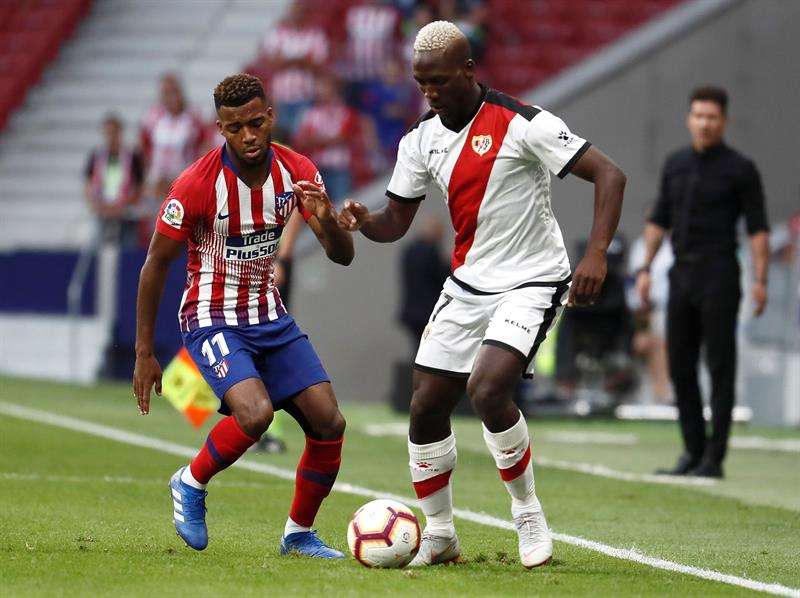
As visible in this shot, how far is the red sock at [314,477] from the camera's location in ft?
23.0

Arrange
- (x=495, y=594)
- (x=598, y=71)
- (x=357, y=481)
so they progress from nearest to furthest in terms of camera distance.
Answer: (x=495, y=594) → (x=357, y=481) → (x=598, y=71)

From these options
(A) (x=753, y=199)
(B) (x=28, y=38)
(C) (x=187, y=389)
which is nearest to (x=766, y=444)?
(A) (x=753, y=199)

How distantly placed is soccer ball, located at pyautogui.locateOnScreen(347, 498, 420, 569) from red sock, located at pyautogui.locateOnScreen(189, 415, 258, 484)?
0.54 metres

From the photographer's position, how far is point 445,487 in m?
7.02

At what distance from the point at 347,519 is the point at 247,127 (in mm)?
2379

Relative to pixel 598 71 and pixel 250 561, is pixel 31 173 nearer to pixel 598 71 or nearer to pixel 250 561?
pixel 598 71

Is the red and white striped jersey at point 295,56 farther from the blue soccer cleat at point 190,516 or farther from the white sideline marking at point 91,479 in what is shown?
the blue soccer cleat at point 190,516

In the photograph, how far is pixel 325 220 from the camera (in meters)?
6.78

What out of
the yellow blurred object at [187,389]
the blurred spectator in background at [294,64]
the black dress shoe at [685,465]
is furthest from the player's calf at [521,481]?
the blurred spectator in background at [294,64]

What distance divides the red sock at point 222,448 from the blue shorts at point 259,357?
0.40 ft

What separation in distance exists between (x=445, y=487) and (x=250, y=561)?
0.86 meters

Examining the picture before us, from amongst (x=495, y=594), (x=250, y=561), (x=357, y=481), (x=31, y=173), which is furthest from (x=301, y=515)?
(x=31, y=173)

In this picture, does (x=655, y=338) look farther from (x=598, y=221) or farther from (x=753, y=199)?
(x=598, y=221)

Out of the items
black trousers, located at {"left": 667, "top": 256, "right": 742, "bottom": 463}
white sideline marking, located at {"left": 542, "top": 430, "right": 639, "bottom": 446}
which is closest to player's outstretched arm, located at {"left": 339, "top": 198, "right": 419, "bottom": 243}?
black trousers, located at {"left": 667, "top": 256, "right": 742, "bottom": 463}
